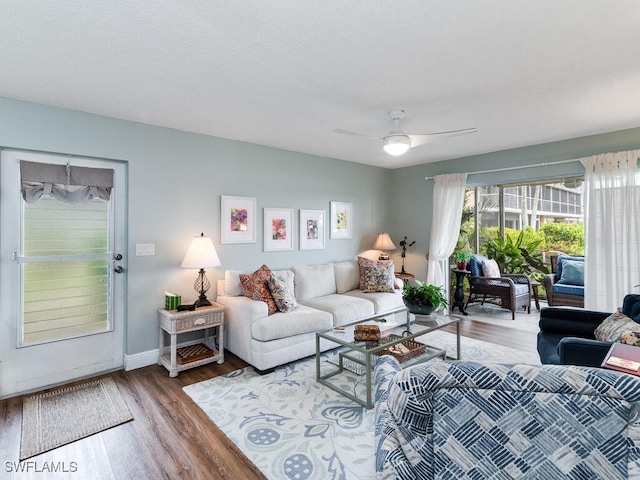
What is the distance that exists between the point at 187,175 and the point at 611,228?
469 cm

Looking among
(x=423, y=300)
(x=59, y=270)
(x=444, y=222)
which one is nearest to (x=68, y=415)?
(x=59, y=270)

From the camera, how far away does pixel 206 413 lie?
8.24 feet

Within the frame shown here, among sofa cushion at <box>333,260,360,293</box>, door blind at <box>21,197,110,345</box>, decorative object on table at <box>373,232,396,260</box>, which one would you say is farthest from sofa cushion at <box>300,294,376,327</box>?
door blind at <box>21,197,110,345</box>

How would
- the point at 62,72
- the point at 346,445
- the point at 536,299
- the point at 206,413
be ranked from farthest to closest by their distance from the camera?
the point at 536,299 → the point at 206,413 → the point at 62,72 → the point at 346,445

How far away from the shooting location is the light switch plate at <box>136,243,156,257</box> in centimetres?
337

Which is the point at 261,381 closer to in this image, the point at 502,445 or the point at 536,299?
the point at 502,445

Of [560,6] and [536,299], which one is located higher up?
[560,6]

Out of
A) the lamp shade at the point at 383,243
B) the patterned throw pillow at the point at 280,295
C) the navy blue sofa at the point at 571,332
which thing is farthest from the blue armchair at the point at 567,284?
the patterned throw pillow at the point at 280,295

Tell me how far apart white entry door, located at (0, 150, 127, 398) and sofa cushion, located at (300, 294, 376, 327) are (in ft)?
6.78

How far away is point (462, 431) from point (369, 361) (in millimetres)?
1666

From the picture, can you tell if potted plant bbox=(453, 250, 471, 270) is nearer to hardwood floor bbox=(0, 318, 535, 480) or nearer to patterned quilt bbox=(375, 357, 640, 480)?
hardwood floor bbox=(0, 318, 535, 480)

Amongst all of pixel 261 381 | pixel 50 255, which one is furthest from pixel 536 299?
pixel 50 255

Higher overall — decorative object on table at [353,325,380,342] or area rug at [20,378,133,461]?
decorative object on table at [353,325,380,342]

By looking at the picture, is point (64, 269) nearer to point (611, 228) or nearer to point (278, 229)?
point (278, 229)
